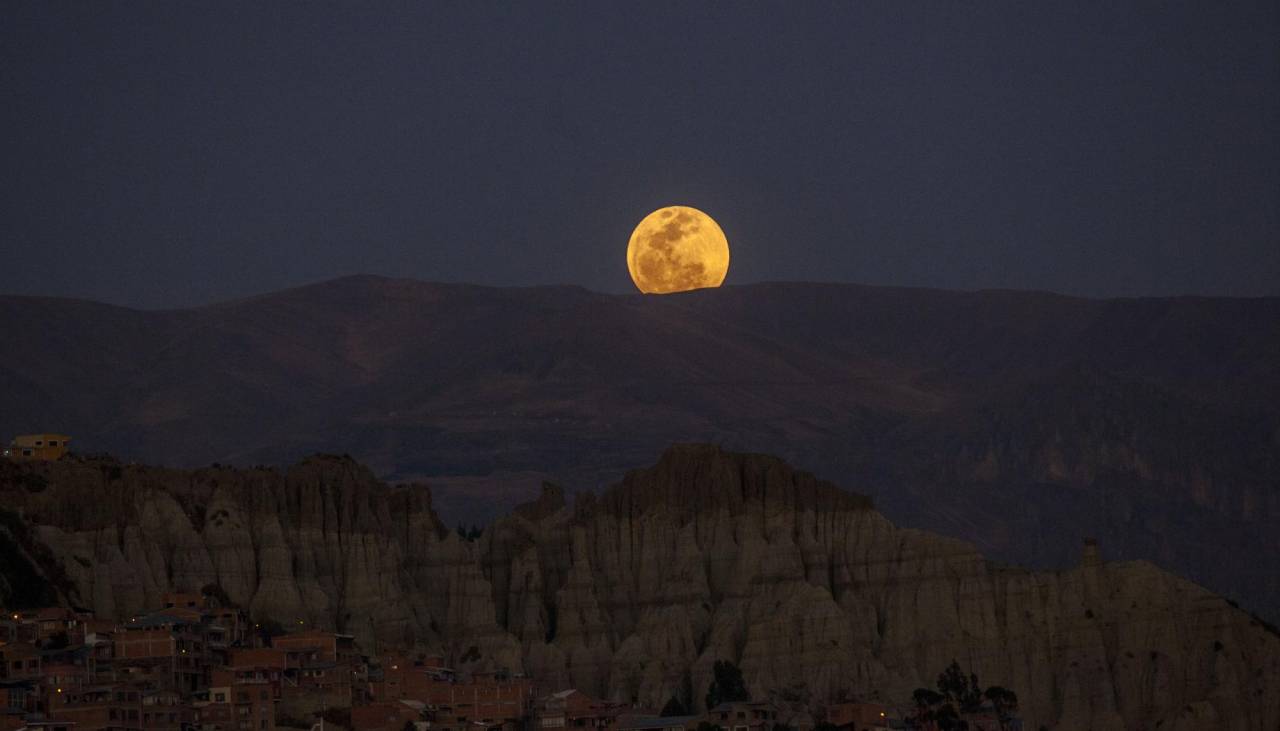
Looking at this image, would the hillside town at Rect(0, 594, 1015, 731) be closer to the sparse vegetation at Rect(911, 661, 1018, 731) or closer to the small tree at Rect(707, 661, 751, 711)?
the sparse vegetation at Rect(911, 661, 1018, 731)

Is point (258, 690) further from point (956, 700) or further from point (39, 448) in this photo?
point (39, 448)

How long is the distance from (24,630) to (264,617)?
15735 millimetres

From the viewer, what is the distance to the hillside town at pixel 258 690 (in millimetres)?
101500

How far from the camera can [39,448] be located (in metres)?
138

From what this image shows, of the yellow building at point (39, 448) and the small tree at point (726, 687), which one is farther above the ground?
the yellow building at point (39, 448)

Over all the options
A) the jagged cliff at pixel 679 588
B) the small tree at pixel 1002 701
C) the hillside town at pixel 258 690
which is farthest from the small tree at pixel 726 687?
the small tree at pixel 1002 701

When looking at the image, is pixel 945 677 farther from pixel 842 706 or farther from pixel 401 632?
pixel 401 632

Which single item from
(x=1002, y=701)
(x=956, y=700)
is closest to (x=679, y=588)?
(x=956, y=700)

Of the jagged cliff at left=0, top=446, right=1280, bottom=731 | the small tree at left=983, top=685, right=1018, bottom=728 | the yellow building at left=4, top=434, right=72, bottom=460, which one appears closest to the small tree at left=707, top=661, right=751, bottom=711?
the jagged cliff at left=0, top=446, right=1280, bottom=731

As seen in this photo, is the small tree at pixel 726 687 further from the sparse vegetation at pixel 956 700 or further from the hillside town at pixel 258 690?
the sparse vegetation at pixel 956 700

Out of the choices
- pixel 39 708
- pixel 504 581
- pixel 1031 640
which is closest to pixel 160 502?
pixel 504 581

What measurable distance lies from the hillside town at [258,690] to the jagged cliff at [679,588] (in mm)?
5327

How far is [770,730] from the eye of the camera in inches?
4432

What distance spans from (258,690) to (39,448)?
3637cm
